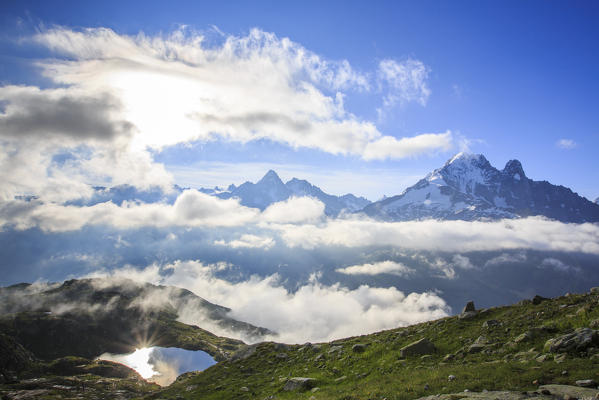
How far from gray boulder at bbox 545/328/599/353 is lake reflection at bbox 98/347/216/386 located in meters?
125

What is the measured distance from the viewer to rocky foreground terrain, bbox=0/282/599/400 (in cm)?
1695

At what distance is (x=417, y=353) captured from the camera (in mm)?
30859

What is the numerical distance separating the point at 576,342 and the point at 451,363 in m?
9.28

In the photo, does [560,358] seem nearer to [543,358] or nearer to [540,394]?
[543,358]

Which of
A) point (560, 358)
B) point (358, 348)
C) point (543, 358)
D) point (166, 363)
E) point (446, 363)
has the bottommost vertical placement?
point (166, 363)

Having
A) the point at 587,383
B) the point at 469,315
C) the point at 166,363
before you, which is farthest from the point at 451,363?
the point at 166,363

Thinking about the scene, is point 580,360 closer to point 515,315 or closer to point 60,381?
point 515,315

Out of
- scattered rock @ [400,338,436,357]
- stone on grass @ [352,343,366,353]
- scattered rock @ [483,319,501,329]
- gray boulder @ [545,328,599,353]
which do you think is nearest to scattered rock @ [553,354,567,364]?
gray boulder @ [545,328,599,353]

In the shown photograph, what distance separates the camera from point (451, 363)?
2612 centimetres

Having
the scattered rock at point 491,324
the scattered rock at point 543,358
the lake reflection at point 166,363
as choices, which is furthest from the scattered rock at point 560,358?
the lake reflection at point 166,363

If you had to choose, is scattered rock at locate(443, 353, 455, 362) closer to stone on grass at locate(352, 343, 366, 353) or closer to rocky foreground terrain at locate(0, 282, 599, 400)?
rocky foreground terrain at locate(0, 282, 599, 400)

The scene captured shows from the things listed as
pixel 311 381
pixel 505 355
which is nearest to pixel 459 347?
pixel 505 355

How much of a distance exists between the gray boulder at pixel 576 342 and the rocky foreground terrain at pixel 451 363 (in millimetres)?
52

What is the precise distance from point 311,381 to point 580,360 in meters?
22.2
